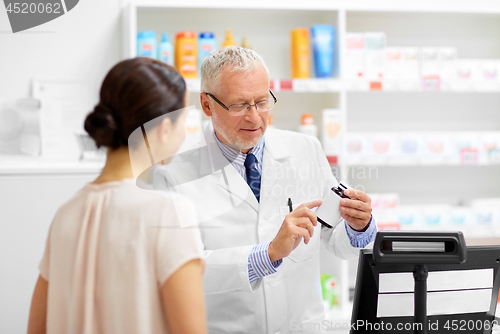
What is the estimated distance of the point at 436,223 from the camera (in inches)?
109

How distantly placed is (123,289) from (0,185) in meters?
1.94

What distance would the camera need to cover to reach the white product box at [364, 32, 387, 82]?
2.66m

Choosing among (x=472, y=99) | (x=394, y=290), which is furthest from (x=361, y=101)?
(x=394, y=290)

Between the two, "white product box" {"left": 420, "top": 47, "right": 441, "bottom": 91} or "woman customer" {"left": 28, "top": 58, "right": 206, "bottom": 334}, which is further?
"white product box" {"left": 420, "top": 47, "right": 441, "bottom": 91}

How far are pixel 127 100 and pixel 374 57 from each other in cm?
A: 212

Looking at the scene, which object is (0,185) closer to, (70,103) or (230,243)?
(70,103)

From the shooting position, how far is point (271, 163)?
5.61 ft

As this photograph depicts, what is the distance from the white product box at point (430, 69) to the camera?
270 cm

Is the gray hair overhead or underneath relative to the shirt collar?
overhead

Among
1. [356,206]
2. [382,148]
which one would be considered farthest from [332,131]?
[356,206]

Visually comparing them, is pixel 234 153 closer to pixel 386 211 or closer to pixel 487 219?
pixel 386 211

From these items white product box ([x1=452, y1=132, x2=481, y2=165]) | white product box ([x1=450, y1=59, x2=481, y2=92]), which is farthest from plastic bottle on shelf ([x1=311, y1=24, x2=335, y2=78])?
white product box ([x1=452, y1=132, x2=481, y2=165])

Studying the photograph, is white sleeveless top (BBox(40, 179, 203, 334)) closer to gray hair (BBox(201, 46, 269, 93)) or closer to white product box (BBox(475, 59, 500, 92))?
gray hair (BBox(201, 46, 269, 93))

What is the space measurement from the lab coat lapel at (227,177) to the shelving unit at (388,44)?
106 centimetres
